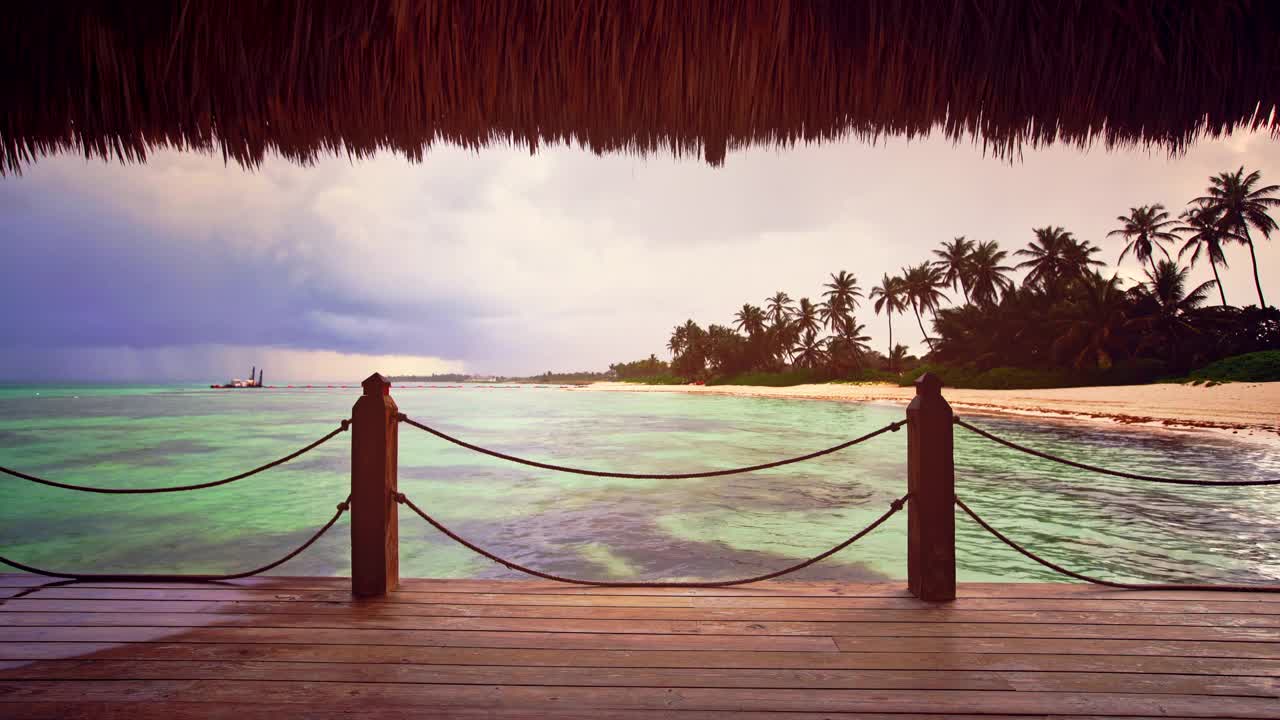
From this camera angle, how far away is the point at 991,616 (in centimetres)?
250

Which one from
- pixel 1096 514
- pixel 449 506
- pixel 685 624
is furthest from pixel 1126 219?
pixel 685 624

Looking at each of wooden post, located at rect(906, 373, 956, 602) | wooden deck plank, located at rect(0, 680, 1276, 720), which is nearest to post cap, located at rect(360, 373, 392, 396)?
wooden deck plank, located at rect(0, 680, 1276, 720)

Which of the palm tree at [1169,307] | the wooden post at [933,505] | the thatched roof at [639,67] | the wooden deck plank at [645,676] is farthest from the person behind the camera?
the palm tree at [1169,307]

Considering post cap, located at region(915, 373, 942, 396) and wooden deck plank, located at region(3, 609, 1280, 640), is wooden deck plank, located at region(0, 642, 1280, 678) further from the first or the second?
post cap, located at region(915, 373, 942, 396)

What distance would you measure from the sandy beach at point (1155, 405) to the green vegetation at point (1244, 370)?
0.95 m

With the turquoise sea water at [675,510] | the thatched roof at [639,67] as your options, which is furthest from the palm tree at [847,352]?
the thatched roof at [639,67]

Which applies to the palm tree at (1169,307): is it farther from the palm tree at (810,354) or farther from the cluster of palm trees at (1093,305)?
the palm tree at (810,354)

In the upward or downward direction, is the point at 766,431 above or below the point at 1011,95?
below

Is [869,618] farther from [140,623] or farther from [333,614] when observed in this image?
[140,623]

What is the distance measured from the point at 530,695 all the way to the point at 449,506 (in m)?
9.87

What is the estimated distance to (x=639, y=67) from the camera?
2707mm

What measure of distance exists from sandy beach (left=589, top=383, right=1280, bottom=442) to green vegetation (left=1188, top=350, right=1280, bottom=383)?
95 cm

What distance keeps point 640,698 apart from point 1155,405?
29.7 m

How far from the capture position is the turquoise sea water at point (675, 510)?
718 centimetres
